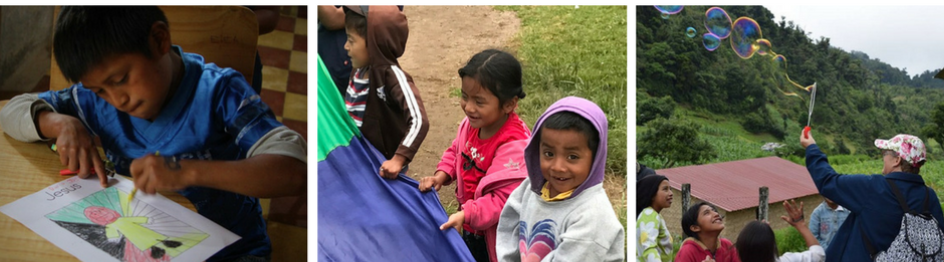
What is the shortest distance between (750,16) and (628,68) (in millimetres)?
684

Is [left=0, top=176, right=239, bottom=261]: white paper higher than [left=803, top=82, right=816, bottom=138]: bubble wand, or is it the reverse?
[left=803, top=82, right=816, bottom=138]: bubble wand

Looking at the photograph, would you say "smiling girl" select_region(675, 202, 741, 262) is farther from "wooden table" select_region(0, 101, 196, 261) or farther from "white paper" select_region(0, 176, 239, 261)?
"wooden table" select_region(0, 101, 196, 261)

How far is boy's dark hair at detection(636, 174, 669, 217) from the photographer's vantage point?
4855mm

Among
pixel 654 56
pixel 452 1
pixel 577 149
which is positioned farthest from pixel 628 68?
pixel 452 1

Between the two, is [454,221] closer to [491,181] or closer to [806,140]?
[491,181]

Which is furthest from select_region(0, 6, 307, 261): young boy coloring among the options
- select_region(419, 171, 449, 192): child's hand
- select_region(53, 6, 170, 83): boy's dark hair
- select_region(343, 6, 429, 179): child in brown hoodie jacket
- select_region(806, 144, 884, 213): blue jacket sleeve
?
select_region(806, 144, 884, 213): blue jacket sleeve

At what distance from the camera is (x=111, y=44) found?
14.2ft

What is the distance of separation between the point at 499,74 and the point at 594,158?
61cm

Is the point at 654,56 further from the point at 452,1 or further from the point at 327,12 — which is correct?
the point at 327,12

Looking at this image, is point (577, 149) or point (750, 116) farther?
point (750, 116)

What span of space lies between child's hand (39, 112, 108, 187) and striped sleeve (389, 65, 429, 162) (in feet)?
4.66

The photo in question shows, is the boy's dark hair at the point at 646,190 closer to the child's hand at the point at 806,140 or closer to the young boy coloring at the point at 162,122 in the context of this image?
the child's hand at the point at 806,140

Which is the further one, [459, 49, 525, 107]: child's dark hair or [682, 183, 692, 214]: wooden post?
[682, 183, 692, 214]: wooden post

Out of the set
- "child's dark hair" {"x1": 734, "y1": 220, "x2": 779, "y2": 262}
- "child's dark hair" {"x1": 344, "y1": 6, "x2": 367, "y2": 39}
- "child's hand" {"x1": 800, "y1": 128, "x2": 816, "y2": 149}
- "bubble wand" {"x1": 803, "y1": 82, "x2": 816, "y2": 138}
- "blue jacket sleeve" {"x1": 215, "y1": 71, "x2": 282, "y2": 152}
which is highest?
"child's dark hair" {"x1": 344, "y1": 6, "x2": 367, "y2": 39}
